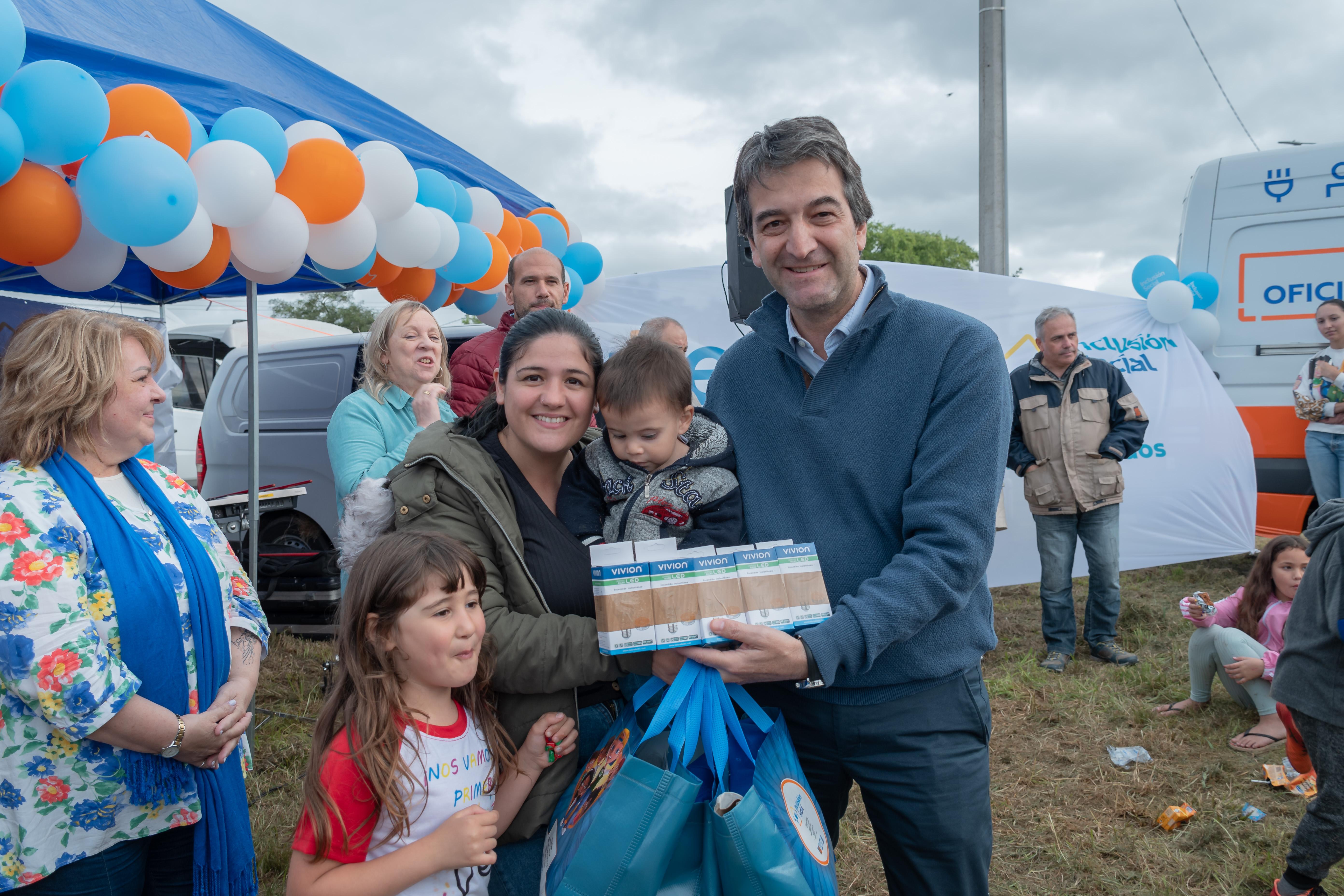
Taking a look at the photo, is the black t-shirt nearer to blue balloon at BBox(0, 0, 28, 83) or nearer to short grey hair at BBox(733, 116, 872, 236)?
short grey hair at BBox(733, 116, 872, 236)

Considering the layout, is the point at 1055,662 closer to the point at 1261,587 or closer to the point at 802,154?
the point at 1261,587

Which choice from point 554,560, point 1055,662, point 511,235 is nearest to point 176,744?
point 554,560

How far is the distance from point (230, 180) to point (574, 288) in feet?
8.76

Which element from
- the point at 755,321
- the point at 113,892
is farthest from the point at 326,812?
the point at 755,321

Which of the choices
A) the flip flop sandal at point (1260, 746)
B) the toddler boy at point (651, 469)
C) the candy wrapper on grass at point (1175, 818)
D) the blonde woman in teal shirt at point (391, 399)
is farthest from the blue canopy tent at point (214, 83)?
the flip flop sandal at point (1260, 746)

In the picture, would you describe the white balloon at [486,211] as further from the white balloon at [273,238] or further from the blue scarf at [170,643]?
the blue scarf at [170,643]

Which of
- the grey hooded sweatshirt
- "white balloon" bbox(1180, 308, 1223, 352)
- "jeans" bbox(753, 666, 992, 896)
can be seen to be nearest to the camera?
"jeans" bbox(753, 666, 992, 896)

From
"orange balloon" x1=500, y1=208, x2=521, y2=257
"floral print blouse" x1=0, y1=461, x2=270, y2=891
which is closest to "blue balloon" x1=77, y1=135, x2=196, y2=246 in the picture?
"floral print blouse" x1=0, y1=461, x2=270, y2=891

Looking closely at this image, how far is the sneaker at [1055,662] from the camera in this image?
493cm

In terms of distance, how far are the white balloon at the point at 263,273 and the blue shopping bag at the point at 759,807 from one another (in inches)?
116

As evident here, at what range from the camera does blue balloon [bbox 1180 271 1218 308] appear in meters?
6.19

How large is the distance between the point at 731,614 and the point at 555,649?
32 centimetres

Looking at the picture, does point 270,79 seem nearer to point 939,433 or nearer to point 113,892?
point 113,892

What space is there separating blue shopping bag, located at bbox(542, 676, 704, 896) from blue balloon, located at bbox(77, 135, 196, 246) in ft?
8.29
